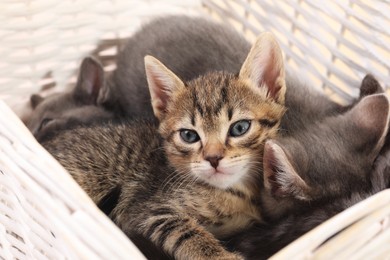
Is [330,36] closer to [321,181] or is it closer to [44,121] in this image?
[321,181]

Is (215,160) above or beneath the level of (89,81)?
above

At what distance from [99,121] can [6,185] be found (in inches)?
27.8

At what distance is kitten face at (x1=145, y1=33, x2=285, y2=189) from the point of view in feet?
4.42

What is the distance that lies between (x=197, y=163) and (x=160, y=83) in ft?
0.92

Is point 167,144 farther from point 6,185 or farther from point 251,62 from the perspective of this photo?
point 6,185

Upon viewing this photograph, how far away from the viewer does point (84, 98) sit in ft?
6.75

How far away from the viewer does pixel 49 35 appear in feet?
6.91

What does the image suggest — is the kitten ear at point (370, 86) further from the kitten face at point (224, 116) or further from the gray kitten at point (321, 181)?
the kitten face at point (224, 116)

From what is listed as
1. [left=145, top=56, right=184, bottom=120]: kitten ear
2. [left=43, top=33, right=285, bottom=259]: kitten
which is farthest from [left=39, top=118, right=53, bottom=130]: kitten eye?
[left=145, top=56, right=184, bottom=120]: kitten ear

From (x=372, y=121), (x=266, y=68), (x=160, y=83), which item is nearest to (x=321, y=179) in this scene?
(x=372, y=121)

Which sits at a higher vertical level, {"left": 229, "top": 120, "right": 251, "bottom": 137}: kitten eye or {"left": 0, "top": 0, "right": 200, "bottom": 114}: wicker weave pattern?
{"left": 229, "top": 120, "right": 251, "bottom": 137}: kitten eye

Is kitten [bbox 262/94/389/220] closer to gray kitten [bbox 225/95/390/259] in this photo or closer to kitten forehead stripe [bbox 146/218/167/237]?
gray kitten [bbox 225/95/390/259]

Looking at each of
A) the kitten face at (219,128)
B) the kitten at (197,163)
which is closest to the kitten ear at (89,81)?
the kitten at (197,163)

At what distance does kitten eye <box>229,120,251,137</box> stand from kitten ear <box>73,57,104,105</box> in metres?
0.79
